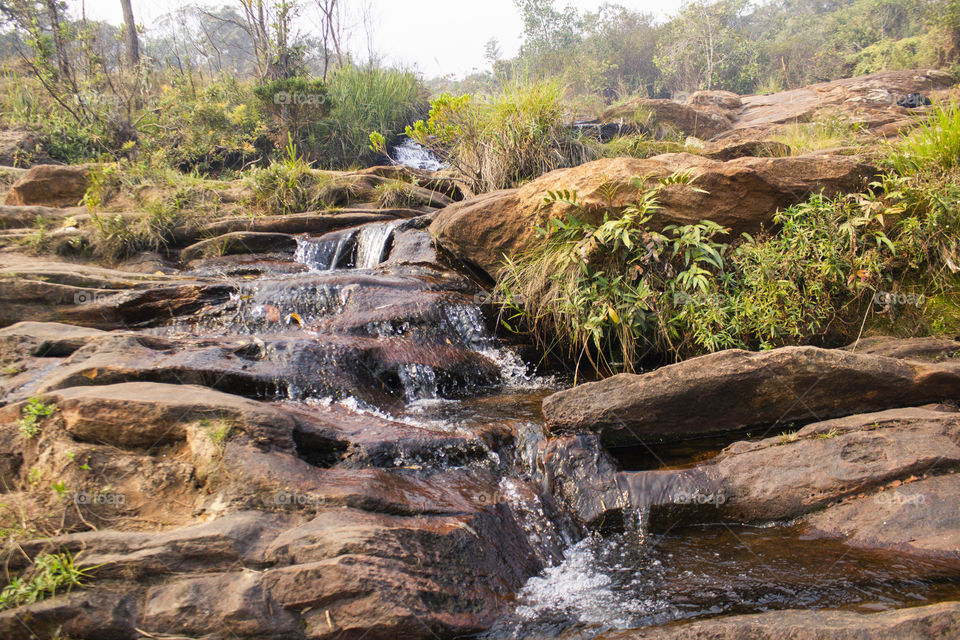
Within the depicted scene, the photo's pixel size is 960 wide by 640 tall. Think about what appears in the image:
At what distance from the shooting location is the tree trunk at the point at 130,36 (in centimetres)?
1435

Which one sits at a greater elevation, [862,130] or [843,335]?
[862,130]

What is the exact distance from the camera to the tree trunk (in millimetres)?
14352

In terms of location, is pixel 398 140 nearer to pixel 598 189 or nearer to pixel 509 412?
pixel 598 189

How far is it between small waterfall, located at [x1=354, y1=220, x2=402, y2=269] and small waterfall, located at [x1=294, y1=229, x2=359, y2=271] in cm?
12

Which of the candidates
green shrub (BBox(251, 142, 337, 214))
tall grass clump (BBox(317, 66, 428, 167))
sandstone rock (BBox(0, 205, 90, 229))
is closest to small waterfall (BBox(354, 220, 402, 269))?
green shrub (BBox(251, 142, 337, 214))

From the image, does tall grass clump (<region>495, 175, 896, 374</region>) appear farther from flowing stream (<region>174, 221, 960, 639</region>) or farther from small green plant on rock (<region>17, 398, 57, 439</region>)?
small green plant on rock (<region>17, 398, 57, 439</region>)

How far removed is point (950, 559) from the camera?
2.58m

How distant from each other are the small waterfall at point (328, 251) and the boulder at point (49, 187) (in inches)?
176

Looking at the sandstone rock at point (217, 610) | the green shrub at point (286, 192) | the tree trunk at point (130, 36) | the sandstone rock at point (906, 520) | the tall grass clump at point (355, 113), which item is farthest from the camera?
the tree trunk at point (130, 36)

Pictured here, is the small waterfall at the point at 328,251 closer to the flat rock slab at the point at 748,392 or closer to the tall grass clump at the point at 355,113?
the flat rock slab at the point at 748,392

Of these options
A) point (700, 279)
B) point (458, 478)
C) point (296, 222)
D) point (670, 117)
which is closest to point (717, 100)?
point (670, 117)

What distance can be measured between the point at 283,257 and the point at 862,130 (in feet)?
26.2

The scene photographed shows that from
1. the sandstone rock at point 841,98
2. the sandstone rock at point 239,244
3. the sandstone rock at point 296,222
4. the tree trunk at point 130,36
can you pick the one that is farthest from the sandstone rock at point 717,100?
the tree trunk at point 130,36

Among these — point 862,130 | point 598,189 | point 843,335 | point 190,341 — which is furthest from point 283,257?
point 862,130
